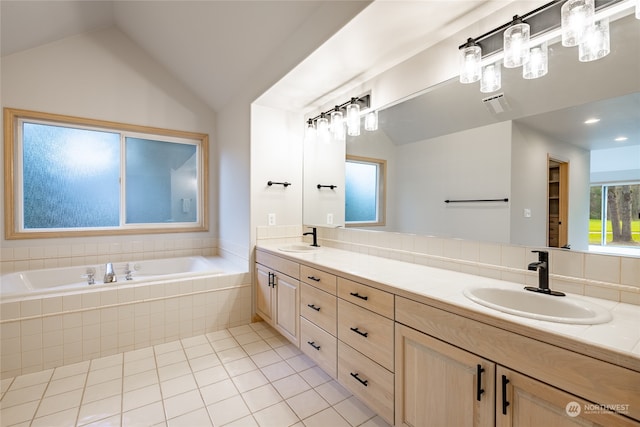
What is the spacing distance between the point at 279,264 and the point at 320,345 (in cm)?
76

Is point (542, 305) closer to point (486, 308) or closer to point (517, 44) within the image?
point (486, 308)

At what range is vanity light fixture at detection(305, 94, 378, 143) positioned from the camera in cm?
238

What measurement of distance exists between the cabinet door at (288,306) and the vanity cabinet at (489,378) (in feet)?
3.27

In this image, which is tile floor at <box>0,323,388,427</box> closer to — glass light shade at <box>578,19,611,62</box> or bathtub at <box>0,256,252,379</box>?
bathtub at <box>0,256,252,379</box>

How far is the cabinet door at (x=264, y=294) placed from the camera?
2.59 meters

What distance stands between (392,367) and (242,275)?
1850mm

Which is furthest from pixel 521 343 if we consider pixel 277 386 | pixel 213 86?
pixel 213 86

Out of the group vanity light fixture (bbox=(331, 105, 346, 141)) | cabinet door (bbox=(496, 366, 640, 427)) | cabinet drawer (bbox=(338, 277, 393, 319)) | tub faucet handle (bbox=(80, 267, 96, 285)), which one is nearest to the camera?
cabinet door (bbox=(496, 366, 640, 427))

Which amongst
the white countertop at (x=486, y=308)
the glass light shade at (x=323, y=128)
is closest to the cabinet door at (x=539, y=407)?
the white countertop at (x=486, y=308)

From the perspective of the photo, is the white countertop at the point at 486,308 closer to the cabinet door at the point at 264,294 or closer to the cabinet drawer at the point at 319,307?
the cabinet drawer at the point at 319,307

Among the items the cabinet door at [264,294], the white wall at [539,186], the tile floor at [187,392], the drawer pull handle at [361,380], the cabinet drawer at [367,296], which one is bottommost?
the tile floor at [187,392]

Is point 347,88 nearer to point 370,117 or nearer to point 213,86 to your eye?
point 370,117

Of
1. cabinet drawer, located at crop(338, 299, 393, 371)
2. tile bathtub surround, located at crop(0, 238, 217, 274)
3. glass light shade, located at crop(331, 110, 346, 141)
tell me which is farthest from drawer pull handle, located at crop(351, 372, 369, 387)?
tile bathtub surround, located at crop(0, 238, 217, 274)

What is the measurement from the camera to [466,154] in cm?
178
